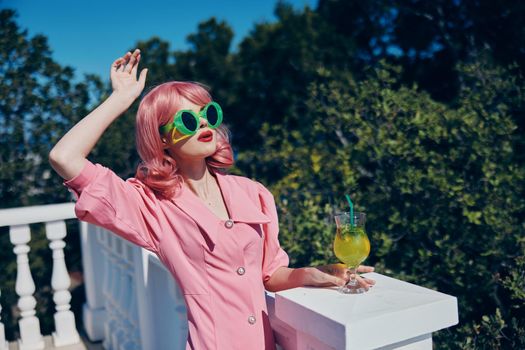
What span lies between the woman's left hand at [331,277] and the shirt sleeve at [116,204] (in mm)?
491

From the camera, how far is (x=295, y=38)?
6.29 meters

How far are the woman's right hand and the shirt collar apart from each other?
1.12 feet

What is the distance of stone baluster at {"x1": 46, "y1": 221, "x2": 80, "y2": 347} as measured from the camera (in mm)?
3014

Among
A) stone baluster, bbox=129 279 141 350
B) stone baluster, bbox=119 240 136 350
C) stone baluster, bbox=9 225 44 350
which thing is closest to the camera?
stone baluster, bbox=129 279 141 350

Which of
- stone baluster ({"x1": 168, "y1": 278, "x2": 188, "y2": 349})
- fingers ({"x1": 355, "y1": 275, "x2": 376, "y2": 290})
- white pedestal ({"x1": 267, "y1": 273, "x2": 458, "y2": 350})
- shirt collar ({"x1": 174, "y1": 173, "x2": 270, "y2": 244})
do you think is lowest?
stone baluster ({"x1": 168, "y1": 278, "x2": 188, "y2": 349})

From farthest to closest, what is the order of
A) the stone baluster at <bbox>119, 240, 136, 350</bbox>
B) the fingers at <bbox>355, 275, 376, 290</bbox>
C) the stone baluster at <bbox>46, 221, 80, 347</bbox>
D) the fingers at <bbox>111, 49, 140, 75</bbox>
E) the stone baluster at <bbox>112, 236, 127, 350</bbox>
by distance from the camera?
1. the stone baluster at <bbox>46, 221, 80, 347</bbox>
2. the stone baluster at <bbox>112, 236, 127, 350</bbox>
3. the stone baluster at <bbox>119, 240, 136, 350</bbox>
4. the fingers at <bbox>111, 49, 140, 75</bbox>
5. the fingers at <bbox>355, 275, 376, 290</bbox>

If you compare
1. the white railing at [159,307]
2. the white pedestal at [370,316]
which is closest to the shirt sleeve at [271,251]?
the white railing at [159,307]

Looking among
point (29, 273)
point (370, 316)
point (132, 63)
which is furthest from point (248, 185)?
point (29, 273)

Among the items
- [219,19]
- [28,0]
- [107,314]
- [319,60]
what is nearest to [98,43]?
[219,19]

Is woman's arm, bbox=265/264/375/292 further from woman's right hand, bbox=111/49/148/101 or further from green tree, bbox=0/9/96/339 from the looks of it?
green tree, bbox=0/9/96/339

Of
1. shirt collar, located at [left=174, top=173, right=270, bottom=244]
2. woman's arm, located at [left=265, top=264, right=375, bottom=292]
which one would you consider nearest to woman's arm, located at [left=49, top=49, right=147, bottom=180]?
shirt collar, located at [left=174, top=173, right=270, bottom=244]

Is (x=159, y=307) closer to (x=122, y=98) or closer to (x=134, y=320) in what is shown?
(x=134, y=320)

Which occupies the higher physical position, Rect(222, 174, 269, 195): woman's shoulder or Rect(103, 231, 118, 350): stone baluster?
Rect(222, 174, 269, 195): woman's shoulder

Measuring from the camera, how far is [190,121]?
157 cm
